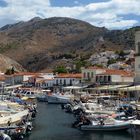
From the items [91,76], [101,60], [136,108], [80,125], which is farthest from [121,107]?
[101,60]

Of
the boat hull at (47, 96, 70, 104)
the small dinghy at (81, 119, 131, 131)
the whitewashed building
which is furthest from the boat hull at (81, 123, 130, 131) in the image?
the boat hull at (47, 96, 70, 104)

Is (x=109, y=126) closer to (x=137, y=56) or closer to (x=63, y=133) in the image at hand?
(x=63, y=133)

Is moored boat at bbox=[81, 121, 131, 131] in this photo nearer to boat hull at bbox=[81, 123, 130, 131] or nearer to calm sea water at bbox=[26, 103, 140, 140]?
boat hull at bbox=[81, 123, 130, 131]

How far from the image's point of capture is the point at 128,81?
91312 millimetres

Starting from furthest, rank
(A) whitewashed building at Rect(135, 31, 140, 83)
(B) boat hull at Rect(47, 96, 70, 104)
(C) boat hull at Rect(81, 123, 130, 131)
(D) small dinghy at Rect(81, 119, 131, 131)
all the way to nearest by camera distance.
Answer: (B) boat hull at Rect(47, 96, 70, 104) < (A) whitewashed building at Rect(135, 31, 140, 83) < (D) small dinghy at Rect(81, 119, 131, 131) < (C) boat hull at Rect(81, 123, 130, 131)

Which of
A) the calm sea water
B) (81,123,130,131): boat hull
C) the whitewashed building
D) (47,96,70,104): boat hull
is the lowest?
the calm sea water

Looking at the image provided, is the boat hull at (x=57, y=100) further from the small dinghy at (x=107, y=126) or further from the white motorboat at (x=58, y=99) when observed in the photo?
the small dinghy at (x=107, y=126)

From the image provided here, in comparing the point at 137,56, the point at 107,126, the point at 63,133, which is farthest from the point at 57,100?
the point at 107,126

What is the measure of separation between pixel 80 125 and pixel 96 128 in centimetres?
306

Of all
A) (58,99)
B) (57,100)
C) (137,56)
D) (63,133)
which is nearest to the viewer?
(63,133)

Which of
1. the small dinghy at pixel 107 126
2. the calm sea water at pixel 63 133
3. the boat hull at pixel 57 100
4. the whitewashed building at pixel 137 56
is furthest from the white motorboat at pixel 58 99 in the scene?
the small dinghy at pixel 107 126

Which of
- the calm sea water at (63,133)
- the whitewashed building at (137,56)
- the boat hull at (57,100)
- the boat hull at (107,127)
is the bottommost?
the calm sea water at (63,133)

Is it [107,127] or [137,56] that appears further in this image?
[137,56]

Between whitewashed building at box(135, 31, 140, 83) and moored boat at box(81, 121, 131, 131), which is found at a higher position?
whitewashed building at box(135, 31, 140, 83)
